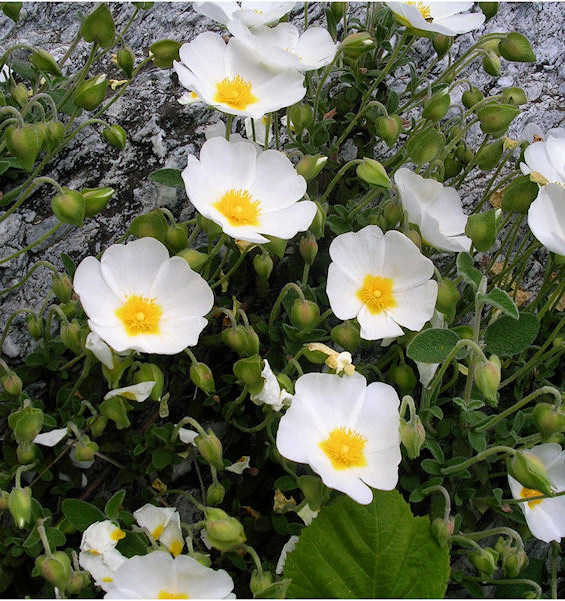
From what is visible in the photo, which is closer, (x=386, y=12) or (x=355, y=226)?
(x=355, y=226)

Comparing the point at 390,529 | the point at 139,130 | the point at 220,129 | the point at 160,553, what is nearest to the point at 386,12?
the point at 220,129

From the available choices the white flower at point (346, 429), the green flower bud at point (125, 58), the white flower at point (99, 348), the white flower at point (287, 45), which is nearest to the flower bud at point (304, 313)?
the white flower at point (346, 429)

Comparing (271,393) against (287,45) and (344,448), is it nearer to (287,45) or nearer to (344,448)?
(344,448)

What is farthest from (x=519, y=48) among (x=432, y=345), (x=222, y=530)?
(x=222, y=530)

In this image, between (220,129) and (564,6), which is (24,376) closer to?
(220,129)

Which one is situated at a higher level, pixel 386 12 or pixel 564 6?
pixel 386 12

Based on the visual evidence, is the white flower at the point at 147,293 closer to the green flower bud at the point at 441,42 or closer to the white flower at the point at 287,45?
the white flower at the point at 287,45
